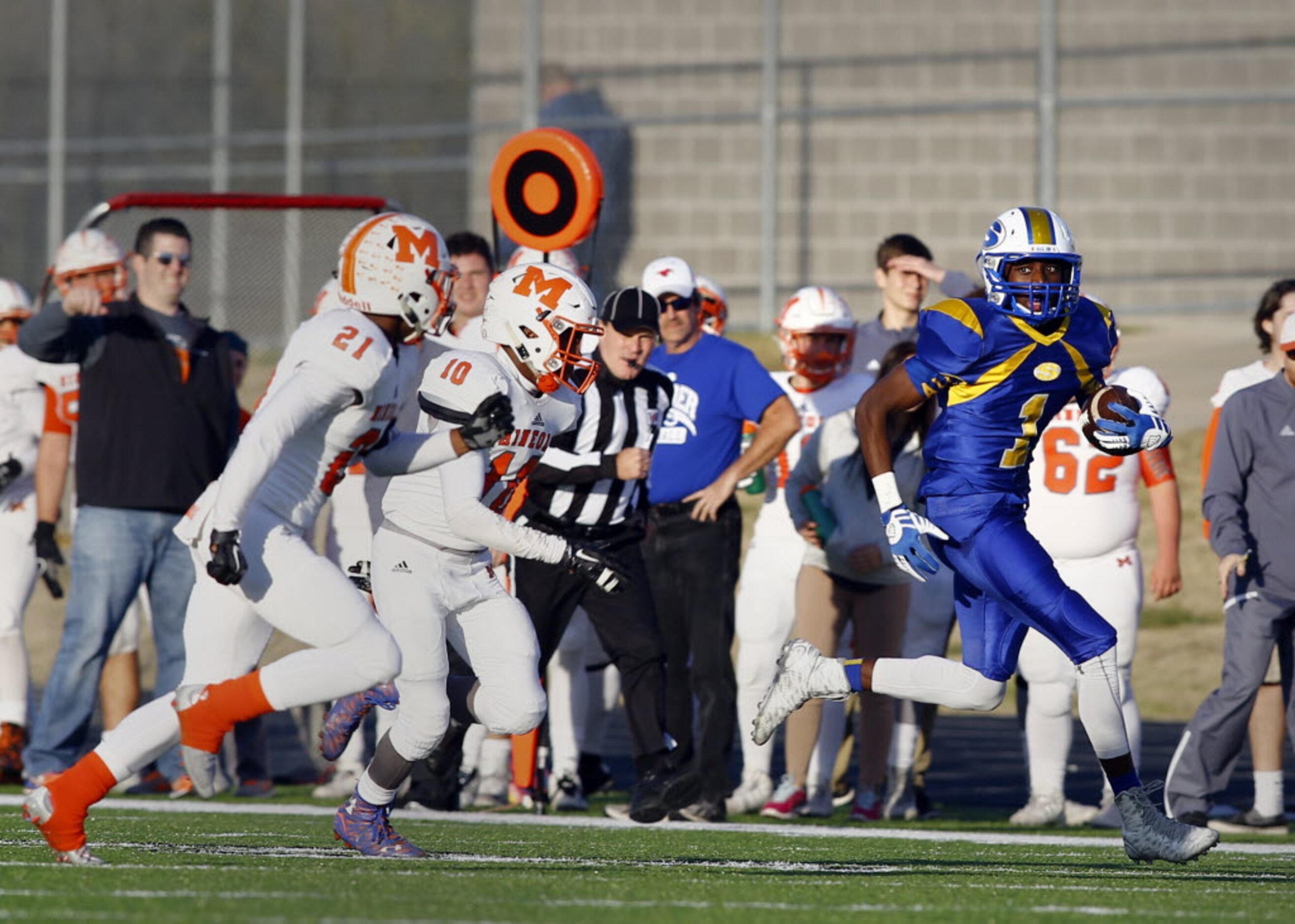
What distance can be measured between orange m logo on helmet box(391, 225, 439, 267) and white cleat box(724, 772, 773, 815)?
12.7ft

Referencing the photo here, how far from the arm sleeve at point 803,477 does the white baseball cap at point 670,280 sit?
0.86 metres

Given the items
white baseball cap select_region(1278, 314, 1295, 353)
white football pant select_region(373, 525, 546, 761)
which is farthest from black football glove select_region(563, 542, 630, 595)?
white baseball cap select_region(1278, 314, 1295, 353)

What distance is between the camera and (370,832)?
24.8 feet

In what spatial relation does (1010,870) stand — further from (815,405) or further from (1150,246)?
(1150,246)

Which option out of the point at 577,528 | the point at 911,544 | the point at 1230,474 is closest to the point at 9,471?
the point at 577,528

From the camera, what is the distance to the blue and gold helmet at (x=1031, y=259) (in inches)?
305

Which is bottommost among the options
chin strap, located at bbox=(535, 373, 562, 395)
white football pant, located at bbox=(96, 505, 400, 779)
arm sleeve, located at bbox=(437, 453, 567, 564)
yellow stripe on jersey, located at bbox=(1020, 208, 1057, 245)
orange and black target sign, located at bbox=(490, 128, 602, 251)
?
white football pant, located at bbox=(96, 505, 400, 779)

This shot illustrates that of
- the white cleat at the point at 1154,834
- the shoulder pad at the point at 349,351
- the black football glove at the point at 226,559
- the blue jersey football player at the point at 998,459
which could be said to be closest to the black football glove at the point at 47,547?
the shoulder pad at the point at 349,351

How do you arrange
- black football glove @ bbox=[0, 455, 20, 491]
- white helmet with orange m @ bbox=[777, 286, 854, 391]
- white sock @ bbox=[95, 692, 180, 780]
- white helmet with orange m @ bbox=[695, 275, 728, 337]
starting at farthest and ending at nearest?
white helmet with orange m @ bbox=[695, 275, 728, 337], black football glove @ bbox=[0, 455, 20, 491], white helmet with orange m @ bbox=[777, 286, 854, 391], white sock @ bbox=[95, 692, 180, 780]

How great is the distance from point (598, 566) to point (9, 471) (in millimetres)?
4559

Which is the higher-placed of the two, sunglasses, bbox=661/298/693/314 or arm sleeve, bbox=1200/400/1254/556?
sunglasses, bbox=661/298/693/314

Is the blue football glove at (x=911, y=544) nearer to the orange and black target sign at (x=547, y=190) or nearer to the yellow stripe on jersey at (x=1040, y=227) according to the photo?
the yellow stripe on jersey at (x=1040, y=227)

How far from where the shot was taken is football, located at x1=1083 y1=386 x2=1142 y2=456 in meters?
7.81

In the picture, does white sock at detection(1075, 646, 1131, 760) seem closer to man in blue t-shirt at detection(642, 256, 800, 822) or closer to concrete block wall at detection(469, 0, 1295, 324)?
man in blue t-shirt at detection(642, 256, 800, 822)
